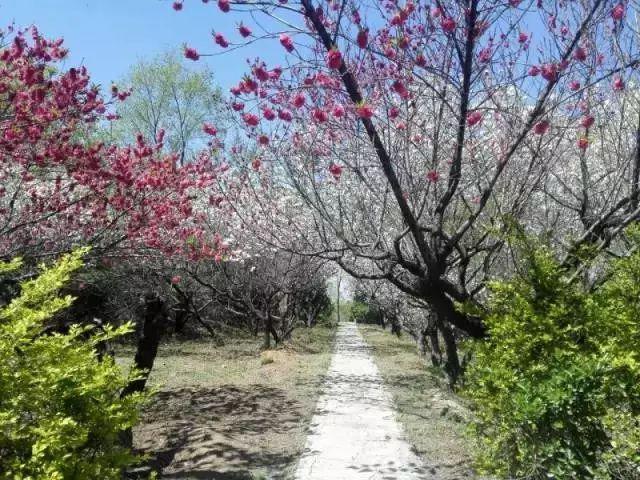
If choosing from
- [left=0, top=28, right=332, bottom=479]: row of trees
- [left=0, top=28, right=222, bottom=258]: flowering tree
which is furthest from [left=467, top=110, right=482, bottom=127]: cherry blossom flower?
[left=0, top=28, right=222, bottom=258]: flowering tree

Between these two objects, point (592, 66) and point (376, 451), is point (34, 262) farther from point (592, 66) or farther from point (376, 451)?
point (592, 66)

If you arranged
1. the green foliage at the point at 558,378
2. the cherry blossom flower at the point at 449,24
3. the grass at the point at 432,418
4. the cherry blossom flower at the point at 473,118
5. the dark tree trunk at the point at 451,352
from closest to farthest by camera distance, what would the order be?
the green foliage at the point at 558,378 → the cherry blossom flower at the point at 449,24 → the cherry blossom flower at the point at 473,118 → the grass at the point at 432,418 → the dark tree trunk at the point at 451,352

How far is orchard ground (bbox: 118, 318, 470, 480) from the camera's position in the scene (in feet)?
21.0

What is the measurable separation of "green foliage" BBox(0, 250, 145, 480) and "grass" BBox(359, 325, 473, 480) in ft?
11.7

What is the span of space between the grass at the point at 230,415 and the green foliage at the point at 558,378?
231cm

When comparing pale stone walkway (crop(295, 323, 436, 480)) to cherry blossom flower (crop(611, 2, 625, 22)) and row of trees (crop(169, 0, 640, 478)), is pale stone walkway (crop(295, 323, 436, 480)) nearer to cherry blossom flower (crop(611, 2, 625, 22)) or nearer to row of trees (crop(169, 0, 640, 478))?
row of trees (crop(169, 0, 640, 478))

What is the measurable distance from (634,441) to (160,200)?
19.2 feet

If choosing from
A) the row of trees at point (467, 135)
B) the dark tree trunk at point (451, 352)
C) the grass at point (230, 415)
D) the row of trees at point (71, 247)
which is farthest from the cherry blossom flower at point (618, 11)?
the dark tree trunk at point (451, 352)

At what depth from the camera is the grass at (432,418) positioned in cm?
630

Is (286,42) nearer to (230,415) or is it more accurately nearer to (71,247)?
(71,247)

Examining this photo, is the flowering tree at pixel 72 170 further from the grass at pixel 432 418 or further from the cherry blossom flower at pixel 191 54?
the grass at pixel 432 418

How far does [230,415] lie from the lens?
9227mm

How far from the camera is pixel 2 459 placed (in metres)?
2.62

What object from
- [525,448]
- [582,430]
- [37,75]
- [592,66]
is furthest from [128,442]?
[592,66]
